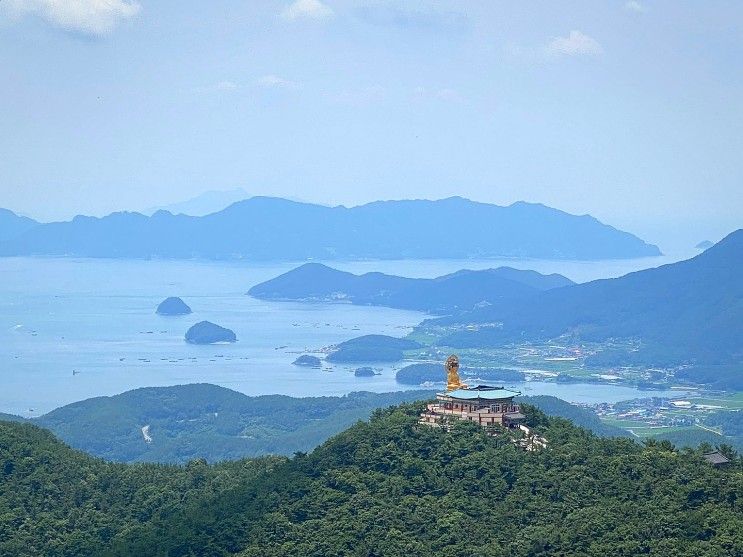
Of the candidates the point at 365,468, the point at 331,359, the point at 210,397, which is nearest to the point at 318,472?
the point at 365,468

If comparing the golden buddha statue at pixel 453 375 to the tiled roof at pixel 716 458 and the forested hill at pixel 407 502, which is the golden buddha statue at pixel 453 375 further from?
the tiled roof at pixel 716 458

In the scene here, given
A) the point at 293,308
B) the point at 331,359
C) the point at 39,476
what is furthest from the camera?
the point at 293,308

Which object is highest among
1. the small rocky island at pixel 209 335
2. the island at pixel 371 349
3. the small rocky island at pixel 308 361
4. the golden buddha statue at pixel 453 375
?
the small rocky island at pixel 209 335

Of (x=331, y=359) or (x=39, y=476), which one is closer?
(x=39, y=476)

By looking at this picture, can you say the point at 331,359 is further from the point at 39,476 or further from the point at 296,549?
the point at 296,549

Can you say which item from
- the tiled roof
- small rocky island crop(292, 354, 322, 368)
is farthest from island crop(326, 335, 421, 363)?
the tiled roof

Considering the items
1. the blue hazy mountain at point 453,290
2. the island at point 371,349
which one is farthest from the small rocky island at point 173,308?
the island at point 371,349
